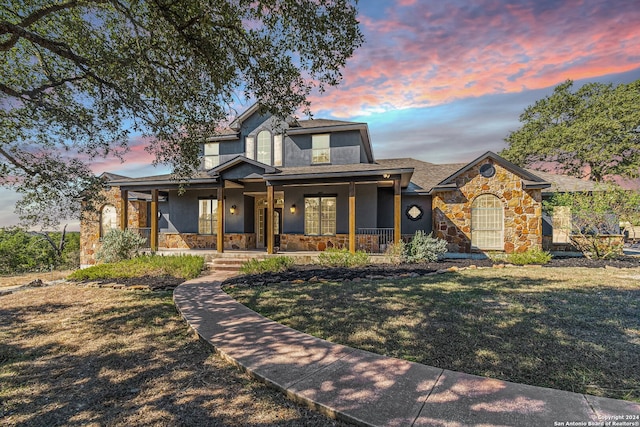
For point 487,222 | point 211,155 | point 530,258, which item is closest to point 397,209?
point 487,222

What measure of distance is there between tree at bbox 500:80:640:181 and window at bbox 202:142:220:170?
24.9m

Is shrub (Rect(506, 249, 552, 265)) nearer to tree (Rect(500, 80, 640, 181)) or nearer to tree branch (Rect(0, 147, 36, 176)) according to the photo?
tree branch (Rect(0, 147, 36, 176))

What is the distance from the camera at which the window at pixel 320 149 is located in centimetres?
1511

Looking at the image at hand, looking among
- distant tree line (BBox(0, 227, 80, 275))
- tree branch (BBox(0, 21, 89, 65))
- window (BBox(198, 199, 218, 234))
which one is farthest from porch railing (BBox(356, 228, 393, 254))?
distant tree line (BBox(0, 227, 80, 275))

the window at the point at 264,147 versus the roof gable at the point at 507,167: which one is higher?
the window at the point at 264,147

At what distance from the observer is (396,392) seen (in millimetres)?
2951

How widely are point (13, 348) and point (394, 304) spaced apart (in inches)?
245

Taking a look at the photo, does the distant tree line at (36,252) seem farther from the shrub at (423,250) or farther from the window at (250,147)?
the shrub at (423,250)

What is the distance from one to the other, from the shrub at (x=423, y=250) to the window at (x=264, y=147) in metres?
8.06

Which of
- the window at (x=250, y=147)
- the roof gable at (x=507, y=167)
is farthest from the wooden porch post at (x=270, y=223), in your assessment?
the roof gable at (x=507, y=167)

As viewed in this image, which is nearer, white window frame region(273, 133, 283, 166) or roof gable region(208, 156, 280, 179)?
roof gable region(208, 156, 280, 179)

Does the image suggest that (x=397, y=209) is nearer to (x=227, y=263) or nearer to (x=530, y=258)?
(x=530, y=258)

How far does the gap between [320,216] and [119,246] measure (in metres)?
8.35

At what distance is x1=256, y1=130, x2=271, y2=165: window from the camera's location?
15719mm
